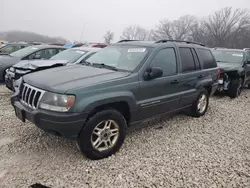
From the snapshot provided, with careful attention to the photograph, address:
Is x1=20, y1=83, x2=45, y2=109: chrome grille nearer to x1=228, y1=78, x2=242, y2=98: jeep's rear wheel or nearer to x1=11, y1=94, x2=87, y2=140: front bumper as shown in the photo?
x1=11, y1=94, x2=87, y2=140: front bumper

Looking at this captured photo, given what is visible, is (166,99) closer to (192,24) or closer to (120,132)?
(120,132)

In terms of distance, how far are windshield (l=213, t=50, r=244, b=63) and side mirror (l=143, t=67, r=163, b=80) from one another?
5.58 meters

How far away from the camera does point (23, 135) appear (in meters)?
3.71

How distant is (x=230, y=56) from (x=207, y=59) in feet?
11.9

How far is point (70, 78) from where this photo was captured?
120 inches

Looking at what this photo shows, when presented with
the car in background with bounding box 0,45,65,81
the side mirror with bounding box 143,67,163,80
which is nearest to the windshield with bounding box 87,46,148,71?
the side mirror with bounding box 143,67,163,80

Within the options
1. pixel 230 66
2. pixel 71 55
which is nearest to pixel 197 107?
pixel 230 66

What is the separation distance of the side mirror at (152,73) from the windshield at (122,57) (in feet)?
0.73

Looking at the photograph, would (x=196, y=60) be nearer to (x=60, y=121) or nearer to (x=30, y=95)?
(x=60, y=121)

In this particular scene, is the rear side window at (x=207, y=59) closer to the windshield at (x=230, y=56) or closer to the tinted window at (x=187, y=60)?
the tinted window at (x=187, y=60)

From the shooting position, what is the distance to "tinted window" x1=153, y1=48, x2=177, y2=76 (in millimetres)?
3684

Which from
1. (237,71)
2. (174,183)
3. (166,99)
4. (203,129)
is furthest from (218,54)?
(174,183)

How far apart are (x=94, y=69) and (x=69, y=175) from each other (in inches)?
65.6

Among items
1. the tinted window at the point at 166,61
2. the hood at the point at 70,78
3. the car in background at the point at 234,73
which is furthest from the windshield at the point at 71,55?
the car in background at the point at 234,73
